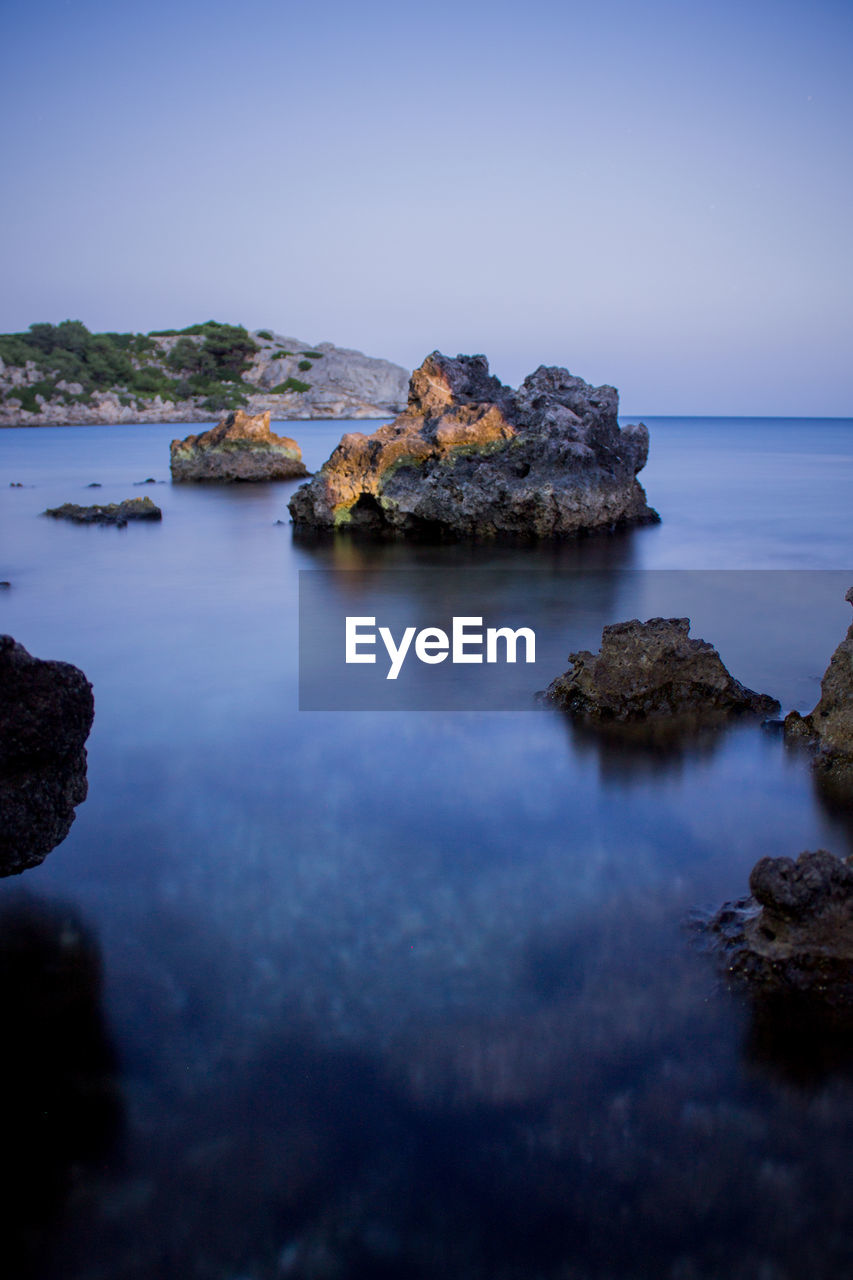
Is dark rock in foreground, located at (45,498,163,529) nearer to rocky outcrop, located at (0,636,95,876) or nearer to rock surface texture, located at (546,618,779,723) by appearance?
rock surface texture, located at (546,618,779,723)

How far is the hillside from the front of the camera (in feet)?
241

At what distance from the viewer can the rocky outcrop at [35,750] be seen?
143 inches

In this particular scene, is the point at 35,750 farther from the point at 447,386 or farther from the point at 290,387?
the point at 290,387

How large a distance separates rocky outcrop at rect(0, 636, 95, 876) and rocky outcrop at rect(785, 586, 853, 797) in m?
3.86

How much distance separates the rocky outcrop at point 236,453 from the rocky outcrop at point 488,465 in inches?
401

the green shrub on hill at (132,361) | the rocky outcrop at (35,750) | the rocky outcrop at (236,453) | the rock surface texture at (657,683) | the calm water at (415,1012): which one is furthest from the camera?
the green shrub on hill at (132,361)

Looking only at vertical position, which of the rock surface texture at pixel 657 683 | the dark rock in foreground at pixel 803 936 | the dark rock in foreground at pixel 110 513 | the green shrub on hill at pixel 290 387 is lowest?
the dark rock in foreground at pixel 803 936

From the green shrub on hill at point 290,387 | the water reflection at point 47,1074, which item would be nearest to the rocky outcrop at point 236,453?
the water reflection at point 47,1074

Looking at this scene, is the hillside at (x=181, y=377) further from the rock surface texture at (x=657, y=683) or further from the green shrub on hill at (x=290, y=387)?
the rock surface texture at (x=657, y=683)

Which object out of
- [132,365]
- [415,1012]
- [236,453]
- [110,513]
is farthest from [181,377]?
[415,1012]

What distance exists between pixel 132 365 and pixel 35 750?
9396 centimetres

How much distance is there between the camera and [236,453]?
24.6m

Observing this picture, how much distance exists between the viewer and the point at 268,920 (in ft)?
12.5

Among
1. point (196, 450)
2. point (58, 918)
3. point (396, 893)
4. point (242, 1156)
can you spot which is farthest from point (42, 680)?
point (196, 450)
